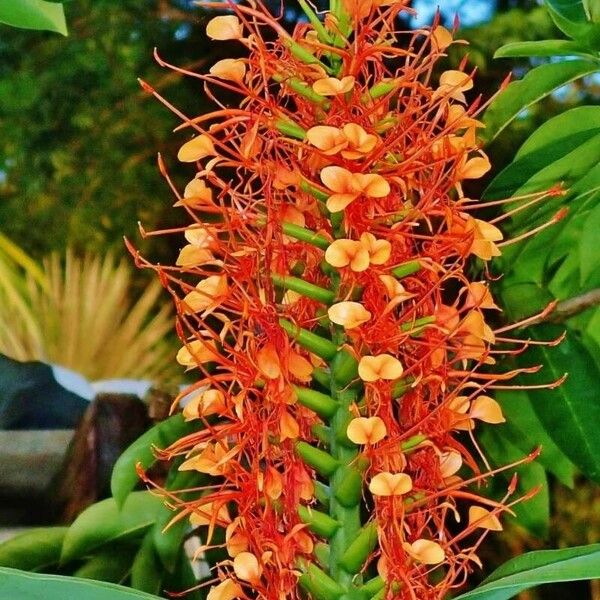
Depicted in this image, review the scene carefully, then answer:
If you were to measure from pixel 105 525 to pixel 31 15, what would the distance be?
264 millimetres

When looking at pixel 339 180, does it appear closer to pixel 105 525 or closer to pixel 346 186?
pixel 346 186

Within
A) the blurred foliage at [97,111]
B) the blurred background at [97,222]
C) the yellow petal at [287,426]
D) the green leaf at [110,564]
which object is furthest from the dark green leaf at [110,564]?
the blurred foliage at [97,111]

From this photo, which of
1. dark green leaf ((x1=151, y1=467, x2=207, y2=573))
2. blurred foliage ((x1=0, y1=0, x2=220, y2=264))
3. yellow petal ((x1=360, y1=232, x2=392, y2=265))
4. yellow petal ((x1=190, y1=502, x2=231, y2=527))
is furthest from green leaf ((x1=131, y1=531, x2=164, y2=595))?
blurred foliage ((x1=0, y1=0, x2=220, y2=264))

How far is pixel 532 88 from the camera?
0.52 meters

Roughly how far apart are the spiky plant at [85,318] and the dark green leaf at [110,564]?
0.84ft

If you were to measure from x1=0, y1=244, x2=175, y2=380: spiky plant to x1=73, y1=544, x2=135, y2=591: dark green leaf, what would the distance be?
256 millimetres

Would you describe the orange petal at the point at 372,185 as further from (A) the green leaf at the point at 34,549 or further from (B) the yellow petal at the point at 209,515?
(A) the green leaf at the point at 34,549

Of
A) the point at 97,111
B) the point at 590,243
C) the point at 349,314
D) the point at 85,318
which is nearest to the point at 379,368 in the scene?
the point at 349,314

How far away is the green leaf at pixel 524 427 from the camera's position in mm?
564

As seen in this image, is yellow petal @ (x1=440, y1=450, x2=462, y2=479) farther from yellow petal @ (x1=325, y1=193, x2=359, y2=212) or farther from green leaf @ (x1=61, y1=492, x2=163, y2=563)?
green leaf @ (x1=61, y1=492, x2=163, y2=563)

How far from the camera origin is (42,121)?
0.96m

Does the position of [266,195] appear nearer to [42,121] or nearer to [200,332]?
[200,332]

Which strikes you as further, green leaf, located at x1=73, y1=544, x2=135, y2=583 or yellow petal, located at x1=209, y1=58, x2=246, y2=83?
green leaf, located at x1=73, y1=544, x2=135, y2=583

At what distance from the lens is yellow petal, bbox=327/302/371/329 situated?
32 centimetres
